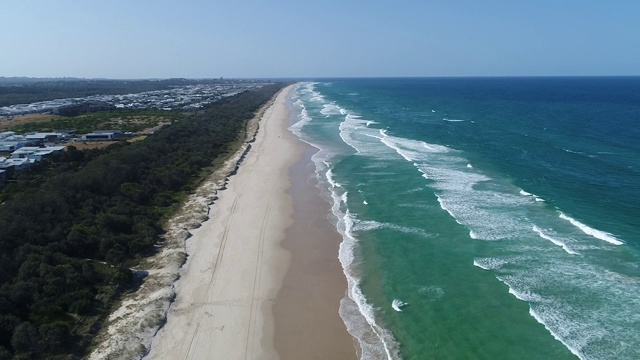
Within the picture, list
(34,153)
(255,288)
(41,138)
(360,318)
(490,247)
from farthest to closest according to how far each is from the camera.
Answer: (41,138), (34,153), (490,247), (255,288), (360,318)

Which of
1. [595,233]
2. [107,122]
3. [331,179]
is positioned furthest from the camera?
[107,122]

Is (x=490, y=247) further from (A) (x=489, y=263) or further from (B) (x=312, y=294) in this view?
(B) (x=312, y=294)

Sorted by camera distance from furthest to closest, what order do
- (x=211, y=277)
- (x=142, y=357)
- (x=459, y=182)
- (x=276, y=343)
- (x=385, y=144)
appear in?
(x=385, y=144), (x=459, y=182), (x=211, y=277), (x=276, y=343), (x=142, y=357)

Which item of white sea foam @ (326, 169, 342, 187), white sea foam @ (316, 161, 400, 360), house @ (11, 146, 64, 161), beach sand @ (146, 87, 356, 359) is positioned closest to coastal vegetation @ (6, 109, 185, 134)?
house @ (11, 146, 64, 161)

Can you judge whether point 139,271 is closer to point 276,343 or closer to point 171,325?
point 171,325

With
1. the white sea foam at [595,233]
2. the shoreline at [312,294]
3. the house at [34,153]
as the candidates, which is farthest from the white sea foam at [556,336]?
the house at [34,153]

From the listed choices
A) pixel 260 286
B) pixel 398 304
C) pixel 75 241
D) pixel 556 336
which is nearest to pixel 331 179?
pixel 260 286

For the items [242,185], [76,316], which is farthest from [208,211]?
[76,316]
